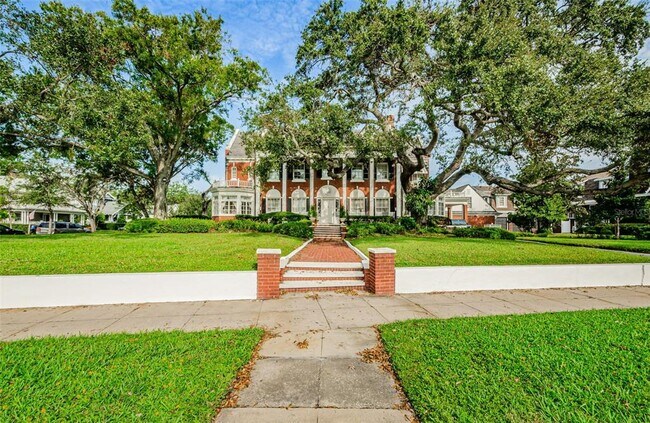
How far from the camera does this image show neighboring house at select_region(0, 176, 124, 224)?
27.6m

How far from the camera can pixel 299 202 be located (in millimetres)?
26828

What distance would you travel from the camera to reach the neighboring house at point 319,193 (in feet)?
86.0

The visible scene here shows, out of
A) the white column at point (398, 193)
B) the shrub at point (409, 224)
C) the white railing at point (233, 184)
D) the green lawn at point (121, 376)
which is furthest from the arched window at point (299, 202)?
the green lawn at point (121, 376)

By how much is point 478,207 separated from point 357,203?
2551cm

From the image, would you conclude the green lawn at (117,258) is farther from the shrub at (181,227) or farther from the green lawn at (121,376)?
the shrub at (181,227)

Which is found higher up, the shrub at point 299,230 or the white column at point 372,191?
the white column at point 372,191

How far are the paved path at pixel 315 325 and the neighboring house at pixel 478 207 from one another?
107 ft

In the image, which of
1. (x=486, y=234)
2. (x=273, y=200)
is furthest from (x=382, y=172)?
(x=486, y=234)

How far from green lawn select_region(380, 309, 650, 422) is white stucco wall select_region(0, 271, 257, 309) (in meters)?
3.82

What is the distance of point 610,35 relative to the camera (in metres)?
15.5

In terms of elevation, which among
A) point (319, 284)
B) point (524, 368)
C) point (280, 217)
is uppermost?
point (280, 217)

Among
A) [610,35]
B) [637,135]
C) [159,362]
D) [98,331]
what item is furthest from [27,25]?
[610,35]

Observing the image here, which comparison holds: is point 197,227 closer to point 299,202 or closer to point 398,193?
point 299,202

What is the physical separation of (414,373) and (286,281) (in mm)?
4621
